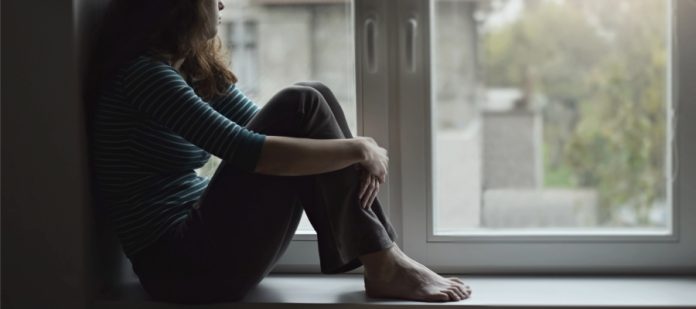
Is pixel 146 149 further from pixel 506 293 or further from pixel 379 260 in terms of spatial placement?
pixel 506 293

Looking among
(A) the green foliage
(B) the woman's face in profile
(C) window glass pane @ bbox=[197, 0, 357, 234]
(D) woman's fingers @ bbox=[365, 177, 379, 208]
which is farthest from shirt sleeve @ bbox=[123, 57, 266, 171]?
(A) the green foliage

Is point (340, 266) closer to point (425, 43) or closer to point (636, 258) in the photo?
point (425, 43)

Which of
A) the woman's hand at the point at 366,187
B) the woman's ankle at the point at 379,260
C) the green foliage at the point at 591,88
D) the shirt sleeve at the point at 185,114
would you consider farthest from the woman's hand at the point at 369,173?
the green foliage at the point at 591,88

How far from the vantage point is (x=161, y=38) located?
164 centimetres

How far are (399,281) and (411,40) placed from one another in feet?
1.85

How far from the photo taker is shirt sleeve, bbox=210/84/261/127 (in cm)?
181

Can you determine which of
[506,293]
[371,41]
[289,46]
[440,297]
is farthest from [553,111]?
[440,297]

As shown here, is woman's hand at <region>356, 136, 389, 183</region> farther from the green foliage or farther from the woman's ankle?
the green foliage

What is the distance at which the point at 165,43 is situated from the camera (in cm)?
165

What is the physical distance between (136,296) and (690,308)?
1.11m

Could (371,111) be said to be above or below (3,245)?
above

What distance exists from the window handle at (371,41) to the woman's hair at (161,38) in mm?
355

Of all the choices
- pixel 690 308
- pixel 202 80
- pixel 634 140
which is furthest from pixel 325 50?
pixel 634 140

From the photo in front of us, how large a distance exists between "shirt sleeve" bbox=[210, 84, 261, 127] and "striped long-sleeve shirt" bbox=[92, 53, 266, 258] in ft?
0.43
